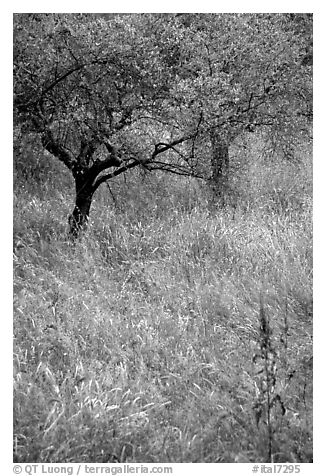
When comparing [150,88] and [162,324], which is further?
A: [150,88]

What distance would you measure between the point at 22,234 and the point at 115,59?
2.51 metres

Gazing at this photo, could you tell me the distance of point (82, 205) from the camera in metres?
7.95

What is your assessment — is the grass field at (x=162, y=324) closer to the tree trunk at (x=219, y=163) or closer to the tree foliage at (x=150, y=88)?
the tree trunk at (x=219, y=163)

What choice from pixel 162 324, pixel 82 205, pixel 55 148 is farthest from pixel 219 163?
pixel 162 324

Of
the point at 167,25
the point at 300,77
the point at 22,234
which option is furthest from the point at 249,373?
the point at 300,77

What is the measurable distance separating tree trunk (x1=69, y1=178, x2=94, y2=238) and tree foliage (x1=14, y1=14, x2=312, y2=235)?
15 mm

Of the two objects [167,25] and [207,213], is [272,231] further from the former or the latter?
[167,25]

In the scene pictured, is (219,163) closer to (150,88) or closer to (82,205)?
(150,88)

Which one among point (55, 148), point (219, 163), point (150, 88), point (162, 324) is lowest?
point (162, 324)

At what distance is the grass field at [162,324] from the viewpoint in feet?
14.7

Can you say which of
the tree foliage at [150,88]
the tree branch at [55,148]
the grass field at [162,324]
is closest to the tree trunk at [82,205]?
the tree foliage at [150,88]

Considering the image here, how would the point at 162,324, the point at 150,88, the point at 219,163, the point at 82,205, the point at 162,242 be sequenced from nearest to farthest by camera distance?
the point at 162,324
the point at 150,88
the point at 162,242
the point at 82,205
the point at 219,163

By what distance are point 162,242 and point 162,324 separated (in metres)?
1.94

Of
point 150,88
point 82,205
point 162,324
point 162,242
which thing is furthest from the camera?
point 82,205
